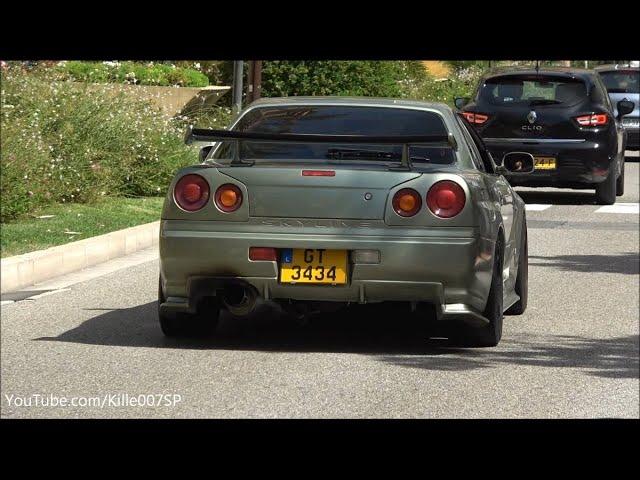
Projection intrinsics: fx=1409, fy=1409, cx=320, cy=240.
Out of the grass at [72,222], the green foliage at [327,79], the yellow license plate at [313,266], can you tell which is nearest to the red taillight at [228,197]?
the yellow license plate at [313,266]

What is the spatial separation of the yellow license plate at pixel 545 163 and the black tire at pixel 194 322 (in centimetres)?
1000

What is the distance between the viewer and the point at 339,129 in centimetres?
805

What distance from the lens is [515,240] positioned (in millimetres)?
8945

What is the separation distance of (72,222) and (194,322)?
226 inches

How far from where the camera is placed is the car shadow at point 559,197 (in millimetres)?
19344

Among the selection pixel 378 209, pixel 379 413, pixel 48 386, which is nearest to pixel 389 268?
pixel 378 209

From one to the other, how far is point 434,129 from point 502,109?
967 cm

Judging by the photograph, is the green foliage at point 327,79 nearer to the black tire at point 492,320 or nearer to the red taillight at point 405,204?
the black tire at point 492,320

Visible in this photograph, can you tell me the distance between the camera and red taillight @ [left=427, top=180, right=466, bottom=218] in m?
7.21

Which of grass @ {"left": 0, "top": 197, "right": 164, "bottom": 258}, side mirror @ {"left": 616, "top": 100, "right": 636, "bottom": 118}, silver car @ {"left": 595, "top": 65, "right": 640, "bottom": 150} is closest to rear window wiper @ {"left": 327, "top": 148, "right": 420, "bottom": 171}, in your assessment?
grass @ {"left": 0, "top": 197, "right": 164, "bottom": 258}

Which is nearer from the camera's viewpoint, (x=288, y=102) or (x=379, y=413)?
(x=379, y=413)

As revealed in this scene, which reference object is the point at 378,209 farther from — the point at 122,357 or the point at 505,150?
the point at 505,150

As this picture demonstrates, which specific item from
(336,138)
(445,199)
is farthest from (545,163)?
(336,138)
